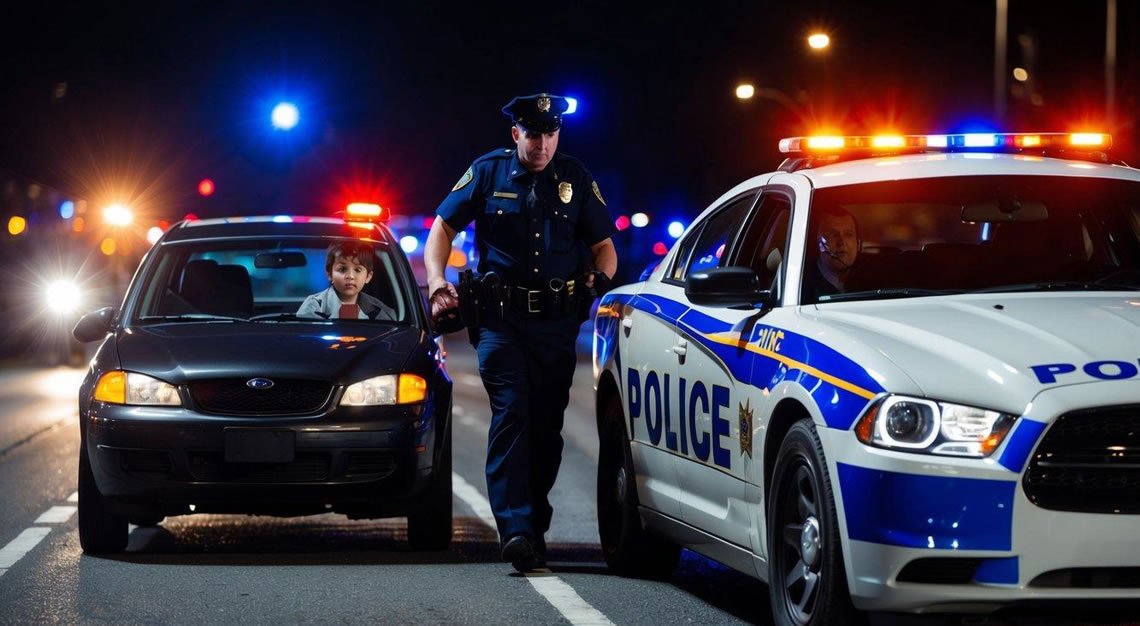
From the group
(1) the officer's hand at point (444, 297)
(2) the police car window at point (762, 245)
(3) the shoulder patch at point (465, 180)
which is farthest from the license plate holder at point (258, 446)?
(2) the police car window at point (762, 245)

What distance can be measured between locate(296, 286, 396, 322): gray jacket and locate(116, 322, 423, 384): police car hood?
403mm

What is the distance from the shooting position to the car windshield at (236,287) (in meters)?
9.74

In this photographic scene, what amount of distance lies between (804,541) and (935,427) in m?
0.78

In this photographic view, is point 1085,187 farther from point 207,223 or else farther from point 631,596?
point 207,223

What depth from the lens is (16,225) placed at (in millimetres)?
52656

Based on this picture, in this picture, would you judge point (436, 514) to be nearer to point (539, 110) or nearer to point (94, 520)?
point (94, 520)

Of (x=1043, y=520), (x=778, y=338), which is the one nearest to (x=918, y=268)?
(x=778, y=338)

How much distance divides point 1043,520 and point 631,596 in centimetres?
282

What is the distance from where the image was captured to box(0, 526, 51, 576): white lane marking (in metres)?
8.60

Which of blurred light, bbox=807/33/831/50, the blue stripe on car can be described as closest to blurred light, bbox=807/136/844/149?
the blue stripe on car

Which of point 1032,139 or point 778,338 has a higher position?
point 1032,139

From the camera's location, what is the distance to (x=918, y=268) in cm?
668

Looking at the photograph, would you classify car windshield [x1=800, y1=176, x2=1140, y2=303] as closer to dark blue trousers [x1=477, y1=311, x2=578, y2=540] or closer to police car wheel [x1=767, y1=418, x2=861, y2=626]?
police car wheel [x1=767, y1=418, x2=861, y2=626]

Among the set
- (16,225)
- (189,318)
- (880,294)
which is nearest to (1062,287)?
(880,294)
